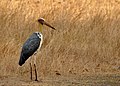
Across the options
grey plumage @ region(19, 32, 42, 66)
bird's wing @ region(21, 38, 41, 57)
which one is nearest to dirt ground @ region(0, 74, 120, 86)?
grey plumage @ region(19, 32, 42, 66)

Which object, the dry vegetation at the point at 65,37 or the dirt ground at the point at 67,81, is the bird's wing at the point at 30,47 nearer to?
the dirt ground at the point at 67,81

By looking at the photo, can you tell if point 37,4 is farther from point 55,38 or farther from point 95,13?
point 55,38

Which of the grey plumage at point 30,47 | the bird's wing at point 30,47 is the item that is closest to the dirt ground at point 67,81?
the grey plumage at point 30,47

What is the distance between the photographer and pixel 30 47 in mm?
9609

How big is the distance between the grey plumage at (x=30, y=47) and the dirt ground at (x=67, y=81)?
388 millimetres

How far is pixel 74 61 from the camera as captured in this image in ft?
37.9

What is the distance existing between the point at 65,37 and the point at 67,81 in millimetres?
2841

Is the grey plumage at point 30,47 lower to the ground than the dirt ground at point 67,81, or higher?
higher

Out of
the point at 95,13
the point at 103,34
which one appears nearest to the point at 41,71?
the point at 103,34

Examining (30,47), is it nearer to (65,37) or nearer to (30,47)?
(30,47)

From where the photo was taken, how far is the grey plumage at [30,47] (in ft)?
31.1

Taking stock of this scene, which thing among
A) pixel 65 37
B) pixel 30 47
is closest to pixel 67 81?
pixel 30 47

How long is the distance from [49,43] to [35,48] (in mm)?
2346

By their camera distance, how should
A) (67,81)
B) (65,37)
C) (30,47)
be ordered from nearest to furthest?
(30,47)
(67,81)
(65,37)
